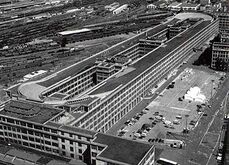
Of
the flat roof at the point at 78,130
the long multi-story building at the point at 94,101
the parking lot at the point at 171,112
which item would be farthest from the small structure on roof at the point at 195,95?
the flat roof at the point at 78,130

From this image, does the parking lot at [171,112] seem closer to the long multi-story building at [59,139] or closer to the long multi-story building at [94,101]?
the long multi-story building at [94,101]

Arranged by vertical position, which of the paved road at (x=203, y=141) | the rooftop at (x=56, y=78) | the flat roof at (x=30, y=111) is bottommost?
the paved road at (x=203, y=141)

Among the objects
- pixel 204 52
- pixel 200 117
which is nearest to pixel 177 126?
pixel 200 117

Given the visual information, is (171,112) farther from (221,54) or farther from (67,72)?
(221,54)

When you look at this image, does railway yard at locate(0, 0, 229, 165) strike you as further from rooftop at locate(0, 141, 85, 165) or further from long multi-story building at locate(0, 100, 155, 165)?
rooftop at locate(0, 141, 85, 165)

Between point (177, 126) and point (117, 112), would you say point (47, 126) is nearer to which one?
point (117, 112)

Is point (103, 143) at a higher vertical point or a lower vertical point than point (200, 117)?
higher
